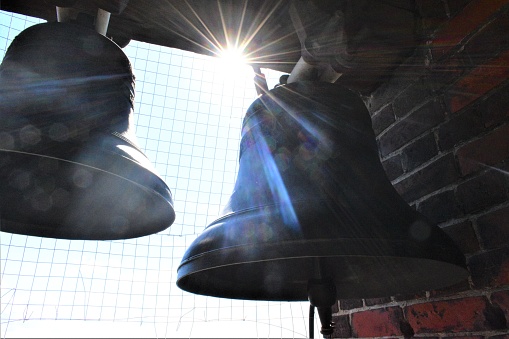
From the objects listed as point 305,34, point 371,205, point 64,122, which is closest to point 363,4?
point 305,34

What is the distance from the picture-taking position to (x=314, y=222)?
1.83ft

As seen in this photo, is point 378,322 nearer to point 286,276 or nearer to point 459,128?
point 286,276

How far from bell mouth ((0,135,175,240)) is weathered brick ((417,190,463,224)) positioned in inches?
22.0

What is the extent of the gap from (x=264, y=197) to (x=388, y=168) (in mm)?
483

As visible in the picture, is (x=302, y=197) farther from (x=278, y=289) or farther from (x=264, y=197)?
(x=278, y=289)

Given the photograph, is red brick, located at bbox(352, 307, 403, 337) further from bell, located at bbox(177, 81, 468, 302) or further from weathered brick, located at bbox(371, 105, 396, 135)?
weathered brick, located at bbox(371, 105, 396, 135)

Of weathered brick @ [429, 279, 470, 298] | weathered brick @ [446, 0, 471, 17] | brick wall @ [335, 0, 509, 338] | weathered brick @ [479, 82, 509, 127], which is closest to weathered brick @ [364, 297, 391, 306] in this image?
brick wall @ [335, 0, 509, 338]

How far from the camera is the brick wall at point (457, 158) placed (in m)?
0.70

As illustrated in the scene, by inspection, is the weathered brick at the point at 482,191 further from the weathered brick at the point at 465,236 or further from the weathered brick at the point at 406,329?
the weathered brick at the point at 406,329

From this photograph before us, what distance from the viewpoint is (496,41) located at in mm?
739

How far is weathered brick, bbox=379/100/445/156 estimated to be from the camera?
87 cm

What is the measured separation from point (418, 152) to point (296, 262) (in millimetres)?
389

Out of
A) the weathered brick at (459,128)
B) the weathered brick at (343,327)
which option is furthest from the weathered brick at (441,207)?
the weathered brick at (343,327)

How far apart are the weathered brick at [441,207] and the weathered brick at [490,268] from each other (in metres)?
0.10
